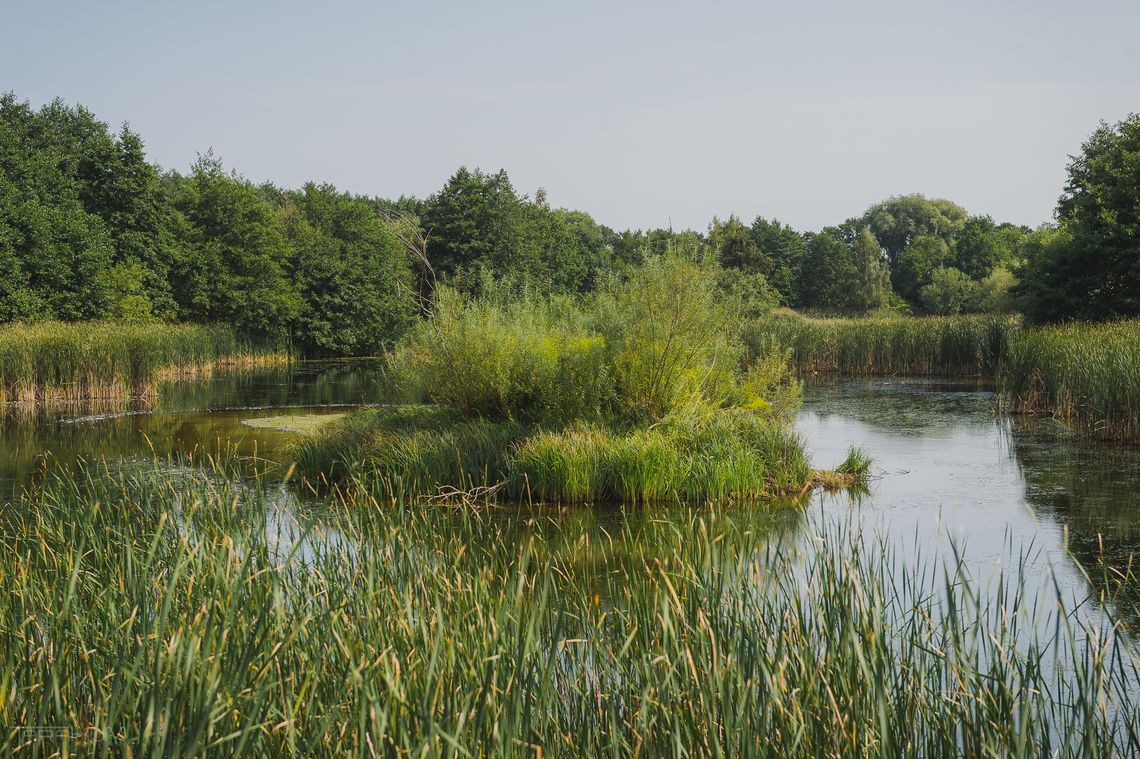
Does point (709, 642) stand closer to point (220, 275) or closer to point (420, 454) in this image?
point (420, 454)

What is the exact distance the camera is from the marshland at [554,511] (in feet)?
10.9

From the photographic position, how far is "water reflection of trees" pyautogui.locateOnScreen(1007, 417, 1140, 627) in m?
8.51

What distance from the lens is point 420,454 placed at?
38.8ft

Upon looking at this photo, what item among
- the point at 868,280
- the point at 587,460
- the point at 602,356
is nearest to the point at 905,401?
the point at 602,356

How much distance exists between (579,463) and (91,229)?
32.4 m

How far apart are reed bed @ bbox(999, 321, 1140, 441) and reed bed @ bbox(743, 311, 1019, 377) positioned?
262 inches

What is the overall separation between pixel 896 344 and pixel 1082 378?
14.8m

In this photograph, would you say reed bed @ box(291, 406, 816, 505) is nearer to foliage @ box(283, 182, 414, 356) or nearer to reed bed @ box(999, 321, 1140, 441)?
reed bed @ box(999, 321, 1140, 441)

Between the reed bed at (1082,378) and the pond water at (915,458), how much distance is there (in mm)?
571

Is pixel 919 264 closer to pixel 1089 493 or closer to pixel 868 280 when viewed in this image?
pixel 868 280

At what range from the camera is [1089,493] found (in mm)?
11523

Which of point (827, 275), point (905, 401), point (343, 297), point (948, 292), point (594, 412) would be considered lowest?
point (905, 401)

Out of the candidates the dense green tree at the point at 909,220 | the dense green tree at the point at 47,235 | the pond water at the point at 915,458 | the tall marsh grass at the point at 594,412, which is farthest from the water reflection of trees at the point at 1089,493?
the dense green tree at the point at 909,220

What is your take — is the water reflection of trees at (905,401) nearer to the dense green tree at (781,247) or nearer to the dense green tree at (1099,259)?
the dense green tree at (1099,259)
